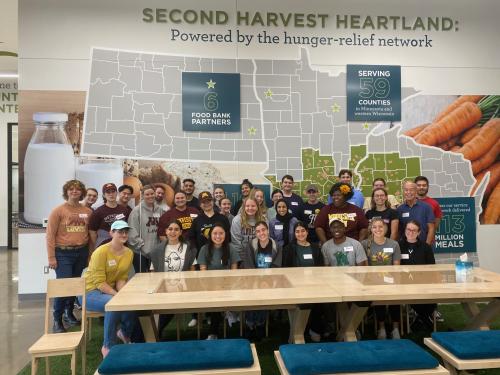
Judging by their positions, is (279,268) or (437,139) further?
(437,139)

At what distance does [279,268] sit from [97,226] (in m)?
2.09

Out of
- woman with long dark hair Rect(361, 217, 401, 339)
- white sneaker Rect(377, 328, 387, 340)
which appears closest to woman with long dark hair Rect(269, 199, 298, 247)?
woman with long dark hair Rect(361, 217, 401, 339)

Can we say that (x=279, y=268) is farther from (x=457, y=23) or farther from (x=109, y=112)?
(x=457, y=23)

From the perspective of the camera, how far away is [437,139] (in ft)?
18.3

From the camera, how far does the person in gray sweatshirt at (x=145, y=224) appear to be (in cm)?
482

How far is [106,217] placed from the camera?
4480 millimetres

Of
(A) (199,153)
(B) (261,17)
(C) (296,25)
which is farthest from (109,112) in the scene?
(C) (296,25)

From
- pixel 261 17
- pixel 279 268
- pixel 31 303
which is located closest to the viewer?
pixel 279 268

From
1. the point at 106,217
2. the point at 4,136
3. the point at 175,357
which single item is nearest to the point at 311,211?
the point at 106,217

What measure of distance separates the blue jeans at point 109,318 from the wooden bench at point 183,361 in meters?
0.99

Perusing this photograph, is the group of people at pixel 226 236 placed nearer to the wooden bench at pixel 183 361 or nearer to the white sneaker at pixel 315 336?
the white sneaker at pixel 315 336

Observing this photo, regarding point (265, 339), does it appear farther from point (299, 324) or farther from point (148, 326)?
point (148, 326)

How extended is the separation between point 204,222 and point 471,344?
2702mm

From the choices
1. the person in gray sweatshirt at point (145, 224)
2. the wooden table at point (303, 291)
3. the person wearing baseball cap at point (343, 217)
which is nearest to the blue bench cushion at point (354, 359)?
the wooden table at point (303, 291)
